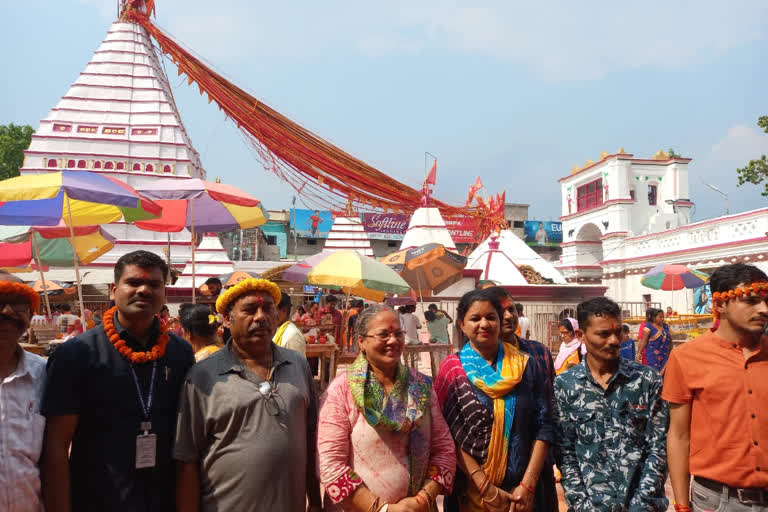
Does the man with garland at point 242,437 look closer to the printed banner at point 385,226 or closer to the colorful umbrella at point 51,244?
the colorful umbrella at point 51,244

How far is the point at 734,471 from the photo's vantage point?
239 centimetres

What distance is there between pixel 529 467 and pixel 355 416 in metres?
0.90

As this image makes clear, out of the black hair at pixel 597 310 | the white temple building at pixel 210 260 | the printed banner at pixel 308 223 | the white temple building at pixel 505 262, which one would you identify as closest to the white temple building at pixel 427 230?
the white temple building at pixel 505 262

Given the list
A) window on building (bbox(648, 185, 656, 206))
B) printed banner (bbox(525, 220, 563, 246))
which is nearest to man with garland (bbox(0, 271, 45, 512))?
window on building (bbox(648, 185, 656, 206))

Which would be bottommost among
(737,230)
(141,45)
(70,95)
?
(737,230)

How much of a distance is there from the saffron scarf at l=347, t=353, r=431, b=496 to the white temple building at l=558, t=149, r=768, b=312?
21.5 metres

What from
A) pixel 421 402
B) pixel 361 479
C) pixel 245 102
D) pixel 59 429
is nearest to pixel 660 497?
pixel 421 402

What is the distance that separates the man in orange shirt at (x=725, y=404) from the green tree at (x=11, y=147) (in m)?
36.5

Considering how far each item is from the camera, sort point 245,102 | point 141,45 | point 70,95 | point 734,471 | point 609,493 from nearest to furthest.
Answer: point 734,471 → point 609,493 → point 245,102 → point 70,95 → point 141,45

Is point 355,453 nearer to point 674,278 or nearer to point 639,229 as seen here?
point 674,278

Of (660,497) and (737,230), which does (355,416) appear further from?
(737,230)

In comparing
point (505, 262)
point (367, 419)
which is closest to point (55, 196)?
point (367, 419)

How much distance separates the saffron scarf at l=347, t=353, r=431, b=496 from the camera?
2465 mm

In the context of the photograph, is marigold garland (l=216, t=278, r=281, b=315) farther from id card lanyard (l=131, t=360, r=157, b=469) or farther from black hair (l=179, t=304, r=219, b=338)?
black hair (l=179, t=304, r=219, b=338)
